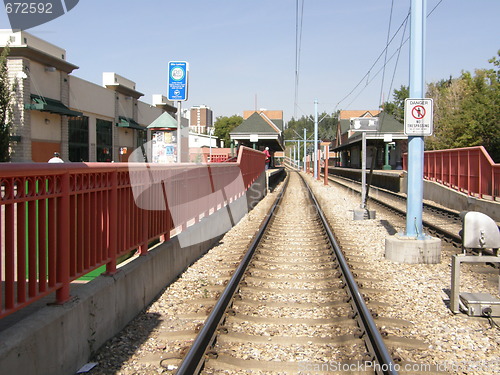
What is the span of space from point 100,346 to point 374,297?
11.8 feet

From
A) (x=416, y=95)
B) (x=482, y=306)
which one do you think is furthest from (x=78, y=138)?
(x=482, y=306)

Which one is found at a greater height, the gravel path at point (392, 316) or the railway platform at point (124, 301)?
the railway platform at point (124, 301)

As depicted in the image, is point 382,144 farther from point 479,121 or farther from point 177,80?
point 177,80

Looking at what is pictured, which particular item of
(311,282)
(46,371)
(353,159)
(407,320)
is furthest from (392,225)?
(353,159)

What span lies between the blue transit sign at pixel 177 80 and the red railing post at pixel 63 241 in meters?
6.81

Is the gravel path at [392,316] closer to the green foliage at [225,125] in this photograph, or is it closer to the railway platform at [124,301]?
the railway platform at [124,301]

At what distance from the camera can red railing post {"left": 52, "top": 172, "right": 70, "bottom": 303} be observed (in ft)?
12.9

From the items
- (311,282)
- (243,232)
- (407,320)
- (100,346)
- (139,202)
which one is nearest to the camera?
(100,346)

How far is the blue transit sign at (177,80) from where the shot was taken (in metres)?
10.5

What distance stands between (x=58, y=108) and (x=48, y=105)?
73 cm

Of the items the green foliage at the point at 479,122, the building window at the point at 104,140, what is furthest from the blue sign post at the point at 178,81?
the green foliage at the point at 479,122

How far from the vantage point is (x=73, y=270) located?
4254 millimetres

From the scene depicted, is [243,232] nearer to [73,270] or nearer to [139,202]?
[139,202]

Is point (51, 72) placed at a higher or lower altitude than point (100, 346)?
higher
